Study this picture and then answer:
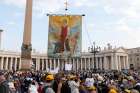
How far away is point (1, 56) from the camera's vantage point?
91.0 metres

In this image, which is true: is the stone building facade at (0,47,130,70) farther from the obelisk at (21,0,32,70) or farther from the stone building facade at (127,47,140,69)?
the obelisk at (21,0,32,70)

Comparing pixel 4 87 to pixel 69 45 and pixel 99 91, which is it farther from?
pixel 69 45

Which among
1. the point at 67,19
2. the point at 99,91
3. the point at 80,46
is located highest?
the point at 67,19

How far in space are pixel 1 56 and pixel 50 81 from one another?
85.5 metres

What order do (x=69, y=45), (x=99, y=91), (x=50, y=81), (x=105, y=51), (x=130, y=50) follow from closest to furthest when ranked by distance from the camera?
(x=50, y=81)
(x=99, y=91)
(x=69, y=45)
(x=105, y=51)
(x=130, y=50)

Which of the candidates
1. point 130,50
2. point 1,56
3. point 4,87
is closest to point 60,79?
point 4,87

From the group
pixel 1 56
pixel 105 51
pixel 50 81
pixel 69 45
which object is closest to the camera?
pixel 50 81

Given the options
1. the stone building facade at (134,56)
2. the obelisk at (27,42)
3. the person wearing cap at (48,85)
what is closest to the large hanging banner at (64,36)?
the obelisk at (27,42)

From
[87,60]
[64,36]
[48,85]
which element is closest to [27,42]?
[64,36]

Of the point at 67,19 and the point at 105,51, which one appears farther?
the point at 105,51

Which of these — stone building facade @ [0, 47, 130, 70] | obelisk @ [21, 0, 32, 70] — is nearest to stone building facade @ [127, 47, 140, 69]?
stone building facade @ [0, 47, 130, 70]

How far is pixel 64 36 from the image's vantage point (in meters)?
33.8

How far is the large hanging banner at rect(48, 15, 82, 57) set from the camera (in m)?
32.8

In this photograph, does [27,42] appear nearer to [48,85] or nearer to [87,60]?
[48,85]
